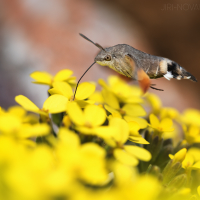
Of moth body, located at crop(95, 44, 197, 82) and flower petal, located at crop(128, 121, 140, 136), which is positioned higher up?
moth body, located at crop(95, 44, 197, 82)

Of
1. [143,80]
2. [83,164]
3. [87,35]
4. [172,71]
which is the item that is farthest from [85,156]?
[87,35]

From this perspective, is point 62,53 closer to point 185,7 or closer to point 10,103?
point 10,103

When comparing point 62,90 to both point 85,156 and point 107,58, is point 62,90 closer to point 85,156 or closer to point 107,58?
point 107,58

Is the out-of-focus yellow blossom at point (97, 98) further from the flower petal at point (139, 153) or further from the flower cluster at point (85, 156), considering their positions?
the flower petal at point (139, 153)

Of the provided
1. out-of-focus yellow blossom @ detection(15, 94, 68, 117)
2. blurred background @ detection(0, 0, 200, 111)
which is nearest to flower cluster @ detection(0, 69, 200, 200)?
out-of-focus yellow blossom @ detection(15, 94, 68, 117)

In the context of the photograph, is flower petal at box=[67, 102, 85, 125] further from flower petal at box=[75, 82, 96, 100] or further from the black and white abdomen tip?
the black and white abdomen tip

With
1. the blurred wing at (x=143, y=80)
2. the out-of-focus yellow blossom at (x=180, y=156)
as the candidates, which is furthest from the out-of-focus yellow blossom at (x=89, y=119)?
the out-of-focus yellow blossom at (x=180, y=156)
